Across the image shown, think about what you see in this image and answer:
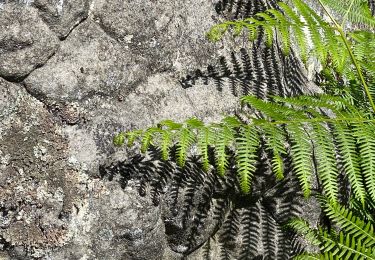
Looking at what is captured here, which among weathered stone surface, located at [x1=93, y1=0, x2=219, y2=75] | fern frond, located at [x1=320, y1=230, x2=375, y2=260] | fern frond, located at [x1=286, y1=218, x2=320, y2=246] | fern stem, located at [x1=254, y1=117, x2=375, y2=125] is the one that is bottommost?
fern frond, located at [x1=286, y1=218, x2=320, y2=246]

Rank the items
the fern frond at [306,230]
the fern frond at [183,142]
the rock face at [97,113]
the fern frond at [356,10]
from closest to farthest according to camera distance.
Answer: the fern frond at [183,142], the rock face at [97,113], the fern frond at [306,230], the fern frond at [356,10]

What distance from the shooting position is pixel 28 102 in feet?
7.62

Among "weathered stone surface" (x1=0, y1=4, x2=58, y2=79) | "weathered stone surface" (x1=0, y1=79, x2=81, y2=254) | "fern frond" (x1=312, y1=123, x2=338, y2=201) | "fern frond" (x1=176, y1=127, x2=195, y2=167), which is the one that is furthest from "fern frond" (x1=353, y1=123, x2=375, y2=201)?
"weathered stone surface" (x1=0, y1=4, x2=58, y2=79)

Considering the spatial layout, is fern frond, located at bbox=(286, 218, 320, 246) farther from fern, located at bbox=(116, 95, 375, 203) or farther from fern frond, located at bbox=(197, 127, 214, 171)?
fern frond, located at bbox=(197, 127, 214, 171)

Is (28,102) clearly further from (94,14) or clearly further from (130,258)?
Answer: (130,258)

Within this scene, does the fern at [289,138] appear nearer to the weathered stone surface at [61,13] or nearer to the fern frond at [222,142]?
the fern frond at [222,142]

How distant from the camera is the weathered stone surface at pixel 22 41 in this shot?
2197mm

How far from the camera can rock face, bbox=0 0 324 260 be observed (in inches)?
88.7

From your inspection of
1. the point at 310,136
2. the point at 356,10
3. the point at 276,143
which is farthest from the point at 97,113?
the point at 356,10

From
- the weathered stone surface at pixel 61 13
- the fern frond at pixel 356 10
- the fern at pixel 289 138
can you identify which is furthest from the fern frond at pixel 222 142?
the fern frond at pixel 356 10

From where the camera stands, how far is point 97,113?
2.46 meters

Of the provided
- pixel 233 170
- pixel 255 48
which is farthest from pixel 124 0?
pixel 233 170

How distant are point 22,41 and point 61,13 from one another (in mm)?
242

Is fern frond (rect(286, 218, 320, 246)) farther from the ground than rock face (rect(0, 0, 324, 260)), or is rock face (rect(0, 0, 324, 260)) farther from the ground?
rock face (rect(0, 0, 324, 260))
